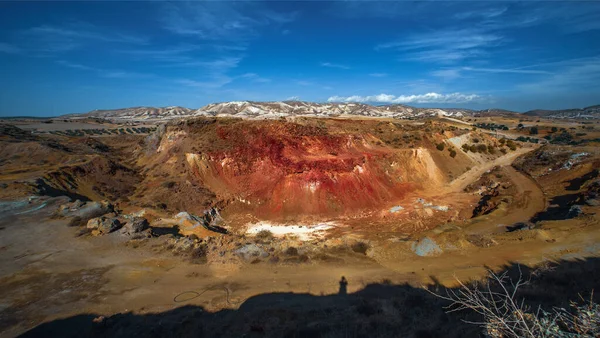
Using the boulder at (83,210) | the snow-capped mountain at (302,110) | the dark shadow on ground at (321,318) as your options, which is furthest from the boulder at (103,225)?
the snow-capped mountain at (302,110)

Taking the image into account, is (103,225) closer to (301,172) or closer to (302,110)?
(301,172)

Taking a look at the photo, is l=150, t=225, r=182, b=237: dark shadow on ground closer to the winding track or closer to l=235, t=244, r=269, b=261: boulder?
l=235, t=244, r=269, b=261: boulder

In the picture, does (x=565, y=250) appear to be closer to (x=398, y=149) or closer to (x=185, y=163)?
(x=398, y=149)

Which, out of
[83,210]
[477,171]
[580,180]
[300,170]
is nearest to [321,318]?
[83,210]

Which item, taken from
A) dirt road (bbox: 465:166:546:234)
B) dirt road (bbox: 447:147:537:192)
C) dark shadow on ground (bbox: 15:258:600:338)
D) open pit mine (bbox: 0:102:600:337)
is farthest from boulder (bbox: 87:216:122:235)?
dirt road (bbox: 447:147:537:192)

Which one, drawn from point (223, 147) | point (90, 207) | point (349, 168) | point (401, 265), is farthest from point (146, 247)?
point (349, 168)

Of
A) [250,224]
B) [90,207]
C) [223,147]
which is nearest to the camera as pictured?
[90,207]
